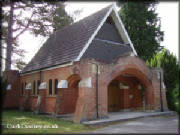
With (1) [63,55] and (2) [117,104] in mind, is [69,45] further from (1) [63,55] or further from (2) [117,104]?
(2) [117,104]

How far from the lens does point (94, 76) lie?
14.2m

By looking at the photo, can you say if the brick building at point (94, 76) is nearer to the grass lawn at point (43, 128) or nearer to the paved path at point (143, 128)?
the grass lawn at point (43, 128)

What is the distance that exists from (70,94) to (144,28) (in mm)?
17600

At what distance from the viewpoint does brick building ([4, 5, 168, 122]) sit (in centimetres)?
1419

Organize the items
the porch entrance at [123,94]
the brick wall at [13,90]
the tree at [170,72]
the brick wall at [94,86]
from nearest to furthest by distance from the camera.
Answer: the brick wall at [94,86], the porch entrance at [123,94], the tree at [170,72], the brick wall at [13,90]

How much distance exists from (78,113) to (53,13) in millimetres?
17750

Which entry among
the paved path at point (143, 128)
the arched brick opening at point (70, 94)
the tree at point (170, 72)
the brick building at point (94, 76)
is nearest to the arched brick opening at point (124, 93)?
the brick building at point (94, 76)

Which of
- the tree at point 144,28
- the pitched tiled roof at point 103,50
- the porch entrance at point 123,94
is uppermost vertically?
the tree at point 144,28

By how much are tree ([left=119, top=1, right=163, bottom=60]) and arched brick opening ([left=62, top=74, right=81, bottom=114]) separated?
14437 mm

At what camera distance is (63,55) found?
18.4 meters

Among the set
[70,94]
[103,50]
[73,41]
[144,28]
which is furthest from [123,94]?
[144,28]

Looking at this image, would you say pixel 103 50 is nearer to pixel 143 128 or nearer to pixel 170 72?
pixel 170 72

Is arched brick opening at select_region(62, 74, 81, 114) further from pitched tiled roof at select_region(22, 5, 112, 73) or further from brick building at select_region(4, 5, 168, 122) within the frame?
pitched tiled roof at select_region(22, 5, 112, 73)

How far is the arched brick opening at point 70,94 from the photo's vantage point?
1717 cm
